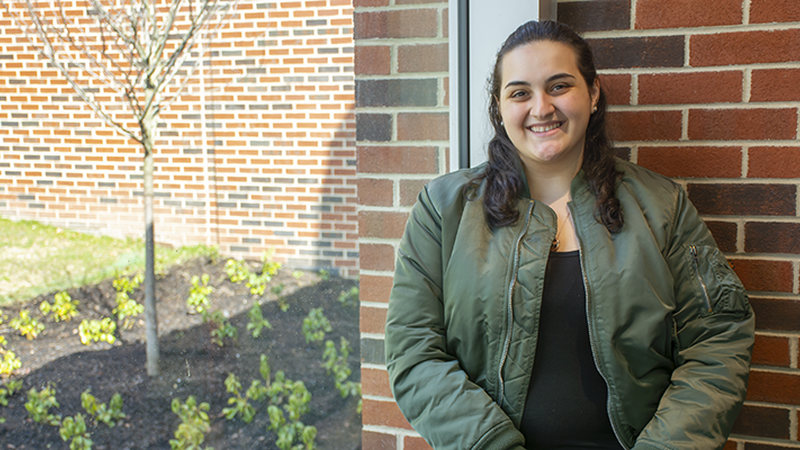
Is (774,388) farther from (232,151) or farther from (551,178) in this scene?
(232,151)

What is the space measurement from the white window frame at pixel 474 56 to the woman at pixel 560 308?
1.08 feet

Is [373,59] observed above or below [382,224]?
above

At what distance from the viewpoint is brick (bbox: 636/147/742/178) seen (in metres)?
1.71

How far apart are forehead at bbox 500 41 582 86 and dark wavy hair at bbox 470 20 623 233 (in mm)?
15

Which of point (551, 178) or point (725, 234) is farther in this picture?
point (725, 234)

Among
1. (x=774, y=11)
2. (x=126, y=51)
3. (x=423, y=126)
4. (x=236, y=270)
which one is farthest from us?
(x=236, y=270)

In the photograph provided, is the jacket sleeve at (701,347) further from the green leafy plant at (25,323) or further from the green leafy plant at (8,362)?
the green leafy plant at (8,362)

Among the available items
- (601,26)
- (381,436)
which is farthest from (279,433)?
(601,26)

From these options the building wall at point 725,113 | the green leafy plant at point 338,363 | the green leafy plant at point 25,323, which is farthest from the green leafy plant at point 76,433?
the building wall at point 725,113

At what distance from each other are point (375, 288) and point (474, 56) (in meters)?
0.84

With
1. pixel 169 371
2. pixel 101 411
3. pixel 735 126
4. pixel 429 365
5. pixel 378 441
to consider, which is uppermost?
pixel 735 126

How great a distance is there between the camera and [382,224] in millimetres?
1931

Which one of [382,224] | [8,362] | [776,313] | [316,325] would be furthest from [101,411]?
[776,313]

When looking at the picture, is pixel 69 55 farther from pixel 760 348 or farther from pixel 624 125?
pixel 760 348
